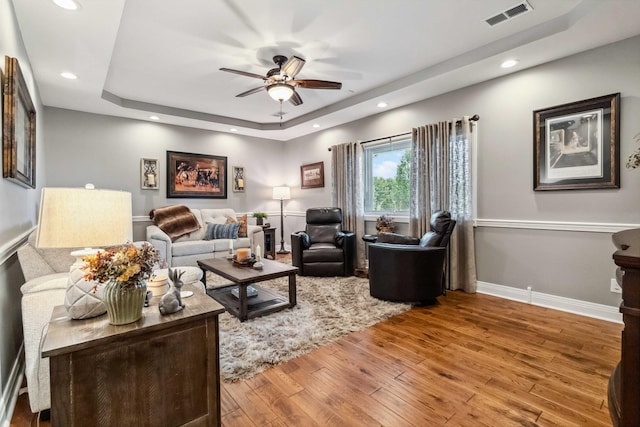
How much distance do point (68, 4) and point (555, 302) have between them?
500 cm

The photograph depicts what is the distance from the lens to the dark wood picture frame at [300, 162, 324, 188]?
6.05m

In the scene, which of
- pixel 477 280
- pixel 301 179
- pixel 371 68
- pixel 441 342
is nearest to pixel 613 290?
pixel 477 280

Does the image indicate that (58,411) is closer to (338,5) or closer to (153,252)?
(153,252)

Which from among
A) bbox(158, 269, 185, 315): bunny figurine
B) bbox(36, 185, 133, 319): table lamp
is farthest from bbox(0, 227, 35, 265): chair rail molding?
bbox(158, 269, 185, 315): bunny figurine

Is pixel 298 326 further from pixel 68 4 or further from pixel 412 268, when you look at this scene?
pixel 68 4

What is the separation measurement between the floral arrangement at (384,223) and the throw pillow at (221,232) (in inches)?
98.4

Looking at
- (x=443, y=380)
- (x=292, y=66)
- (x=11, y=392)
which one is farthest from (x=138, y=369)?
(x=292, y=66)

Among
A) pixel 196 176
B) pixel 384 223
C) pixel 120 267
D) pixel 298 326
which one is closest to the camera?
pixel 120 267

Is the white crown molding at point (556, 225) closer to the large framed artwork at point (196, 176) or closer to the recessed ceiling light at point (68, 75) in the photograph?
the large framed artwork at point (196, 176)

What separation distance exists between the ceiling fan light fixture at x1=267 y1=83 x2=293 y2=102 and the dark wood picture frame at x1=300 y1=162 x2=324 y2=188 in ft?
8.79

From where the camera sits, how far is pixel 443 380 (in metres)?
1.98

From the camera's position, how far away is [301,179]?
654cm

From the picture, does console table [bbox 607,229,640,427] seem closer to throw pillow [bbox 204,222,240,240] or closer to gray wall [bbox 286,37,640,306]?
gray wall [bbox 286,37,640,306]

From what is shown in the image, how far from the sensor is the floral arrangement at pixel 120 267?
1.19m
